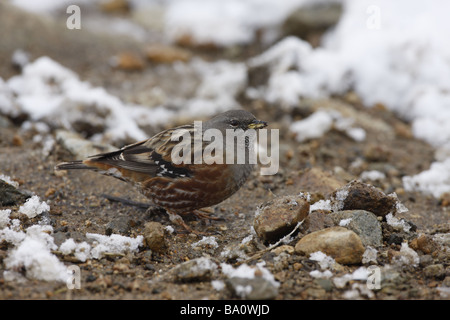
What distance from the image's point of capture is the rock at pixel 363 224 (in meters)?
4.67

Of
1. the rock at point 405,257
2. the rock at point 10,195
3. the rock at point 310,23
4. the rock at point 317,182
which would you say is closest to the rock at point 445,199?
the rock at point 317,182

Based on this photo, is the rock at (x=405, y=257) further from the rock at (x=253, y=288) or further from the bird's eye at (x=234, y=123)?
the bird's eye at (x=234, y=123)

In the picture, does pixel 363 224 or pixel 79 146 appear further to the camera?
pixel 79 146

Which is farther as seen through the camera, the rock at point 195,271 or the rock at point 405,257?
the rock at point 405,257

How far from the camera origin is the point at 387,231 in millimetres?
4914

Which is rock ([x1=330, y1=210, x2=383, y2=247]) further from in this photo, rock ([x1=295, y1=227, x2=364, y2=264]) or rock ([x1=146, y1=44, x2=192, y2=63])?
rock ([x1=146, y1=44, x2=192, y2=63])

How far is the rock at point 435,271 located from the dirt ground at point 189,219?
0.8 inches

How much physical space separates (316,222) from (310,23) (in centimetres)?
647

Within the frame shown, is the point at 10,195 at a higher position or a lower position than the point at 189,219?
higher

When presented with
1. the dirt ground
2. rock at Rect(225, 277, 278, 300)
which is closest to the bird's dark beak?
the dirt ground

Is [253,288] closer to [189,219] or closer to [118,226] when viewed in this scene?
[118,226]

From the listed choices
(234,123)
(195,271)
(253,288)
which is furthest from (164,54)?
(253,288)

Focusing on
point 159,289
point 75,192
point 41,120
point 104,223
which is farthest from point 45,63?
point 159,289

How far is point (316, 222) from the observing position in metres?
4.85
